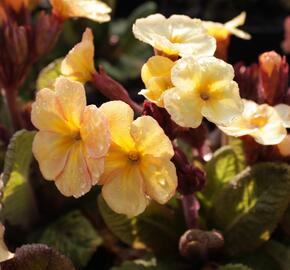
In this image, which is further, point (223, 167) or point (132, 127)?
point (223, 167)

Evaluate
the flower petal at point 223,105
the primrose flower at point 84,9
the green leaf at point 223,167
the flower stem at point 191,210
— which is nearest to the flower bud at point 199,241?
the flower stem at point 191,210

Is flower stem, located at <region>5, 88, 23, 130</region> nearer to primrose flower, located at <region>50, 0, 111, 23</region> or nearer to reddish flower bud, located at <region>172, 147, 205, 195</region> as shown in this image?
primrose flower, located at <region>50, 0, 111, 23</region>

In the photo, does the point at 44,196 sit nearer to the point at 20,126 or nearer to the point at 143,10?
the point at 20,126

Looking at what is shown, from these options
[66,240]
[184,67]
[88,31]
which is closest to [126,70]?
[66,240]

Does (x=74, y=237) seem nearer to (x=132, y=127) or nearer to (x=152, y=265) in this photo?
(x=152, y=265)

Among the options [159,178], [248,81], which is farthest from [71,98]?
[248,81]

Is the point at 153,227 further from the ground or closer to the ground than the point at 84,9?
closer to the ground
